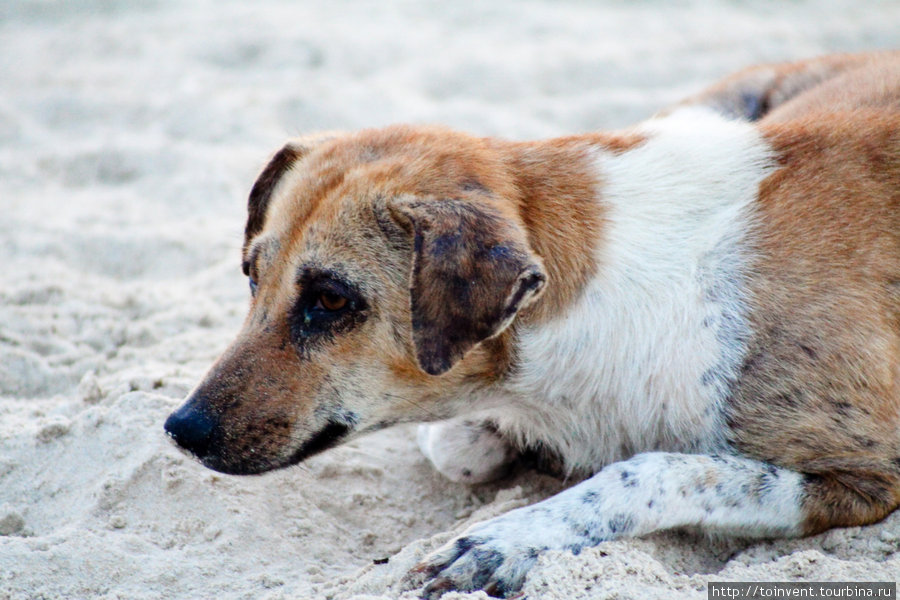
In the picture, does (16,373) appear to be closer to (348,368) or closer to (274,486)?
(274,486)

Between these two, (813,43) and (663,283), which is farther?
(813,43)

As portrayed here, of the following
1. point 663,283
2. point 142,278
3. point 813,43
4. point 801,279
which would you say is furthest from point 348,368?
point 813,43

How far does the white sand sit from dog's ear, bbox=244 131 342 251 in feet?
2.43

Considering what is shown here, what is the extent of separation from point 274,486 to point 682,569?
145cm

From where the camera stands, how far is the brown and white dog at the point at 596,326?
3014 mm

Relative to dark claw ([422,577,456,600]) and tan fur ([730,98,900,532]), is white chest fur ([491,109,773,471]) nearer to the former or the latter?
tan fur ([730,98,900,532])

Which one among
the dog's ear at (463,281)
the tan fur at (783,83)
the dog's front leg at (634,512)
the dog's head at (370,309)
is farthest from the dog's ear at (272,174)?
the tan fur at (783,83)

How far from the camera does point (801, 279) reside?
3.20 meters

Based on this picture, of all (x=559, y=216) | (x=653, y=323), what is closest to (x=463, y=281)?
(x=559, y=216)

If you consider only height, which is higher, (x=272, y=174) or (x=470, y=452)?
(x=272, y=174)

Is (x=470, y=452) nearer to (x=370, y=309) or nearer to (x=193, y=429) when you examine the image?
(x=370, y=309)

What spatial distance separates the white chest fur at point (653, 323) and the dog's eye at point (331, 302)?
0.58 m

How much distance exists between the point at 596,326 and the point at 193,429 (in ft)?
4.26

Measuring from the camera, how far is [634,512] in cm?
305
